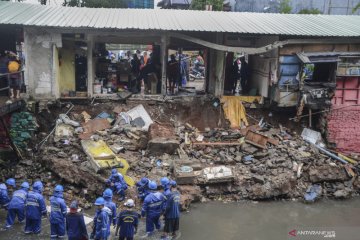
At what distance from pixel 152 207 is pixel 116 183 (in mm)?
2069

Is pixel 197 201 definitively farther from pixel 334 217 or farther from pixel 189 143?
pixel 334 217

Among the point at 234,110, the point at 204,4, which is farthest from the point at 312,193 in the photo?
the point at 204,4

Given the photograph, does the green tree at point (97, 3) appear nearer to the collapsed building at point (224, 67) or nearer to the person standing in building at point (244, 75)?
the collapsed building at point (224, 67)

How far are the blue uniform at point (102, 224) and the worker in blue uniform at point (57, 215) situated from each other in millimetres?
1245

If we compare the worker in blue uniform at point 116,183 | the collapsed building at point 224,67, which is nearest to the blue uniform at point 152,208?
the worker in blue uniform at point 116,183

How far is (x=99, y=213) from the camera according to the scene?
9.52 metres

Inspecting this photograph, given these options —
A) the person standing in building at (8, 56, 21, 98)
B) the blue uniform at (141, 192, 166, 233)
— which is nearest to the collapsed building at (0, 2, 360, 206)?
the person standing in building at (8, 56, 21, 98)

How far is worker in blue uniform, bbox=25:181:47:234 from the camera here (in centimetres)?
1025

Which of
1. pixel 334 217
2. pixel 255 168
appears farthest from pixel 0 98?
pixel 334 217

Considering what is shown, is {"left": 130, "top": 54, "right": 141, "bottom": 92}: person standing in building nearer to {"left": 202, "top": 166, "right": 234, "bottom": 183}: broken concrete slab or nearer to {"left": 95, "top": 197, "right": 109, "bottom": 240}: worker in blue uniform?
{"left": 202, "top": 166, "right": 234, "bottom": 183}: broken concrete slab

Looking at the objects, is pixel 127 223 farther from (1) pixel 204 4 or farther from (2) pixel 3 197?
(1) pixel 204 4

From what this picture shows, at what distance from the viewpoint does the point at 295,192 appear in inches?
551

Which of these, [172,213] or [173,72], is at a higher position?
[173,72]

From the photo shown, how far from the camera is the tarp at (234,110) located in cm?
1696
